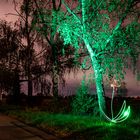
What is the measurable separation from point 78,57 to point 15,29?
71.3ft

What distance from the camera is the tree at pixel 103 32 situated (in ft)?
66.1

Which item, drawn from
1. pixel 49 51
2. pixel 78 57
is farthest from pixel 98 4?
pixel 49 51

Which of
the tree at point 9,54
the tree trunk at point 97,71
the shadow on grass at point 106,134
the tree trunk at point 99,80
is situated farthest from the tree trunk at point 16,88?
the shadow on grass at point 106,134

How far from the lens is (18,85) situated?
1781 inches

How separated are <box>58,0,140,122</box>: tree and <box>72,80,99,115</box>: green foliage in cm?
229

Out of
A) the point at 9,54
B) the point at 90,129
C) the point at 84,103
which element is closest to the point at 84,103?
the point at 84,103

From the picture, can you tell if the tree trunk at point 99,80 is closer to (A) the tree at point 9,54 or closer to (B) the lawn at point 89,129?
(B) the lawn at point 89,129

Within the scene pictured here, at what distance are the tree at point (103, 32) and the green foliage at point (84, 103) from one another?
2292mm

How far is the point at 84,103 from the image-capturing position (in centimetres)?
2455

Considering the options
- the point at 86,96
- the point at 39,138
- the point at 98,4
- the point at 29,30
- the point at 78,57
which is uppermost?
the point at 29,30

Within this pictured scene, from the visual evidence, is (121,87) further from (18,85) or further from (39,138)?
(18,85)

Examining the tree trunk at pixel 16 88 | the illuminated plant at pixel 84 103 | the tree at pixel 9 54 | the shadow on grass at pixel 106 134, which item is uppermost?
the tree at pixel 9 54

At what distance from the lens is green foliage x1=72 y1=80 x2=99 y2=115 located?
79.0ft

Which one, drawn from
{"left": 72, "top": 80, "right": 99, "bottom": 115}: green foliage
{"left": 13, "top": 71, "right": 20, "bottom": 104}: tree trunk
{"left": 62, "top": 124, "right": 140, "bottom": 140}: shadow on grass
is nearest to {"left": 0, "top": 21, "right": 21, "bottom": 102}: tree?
{"left": 13, "top": 71, "right": 20, "bottom": 104}: tree trunk
